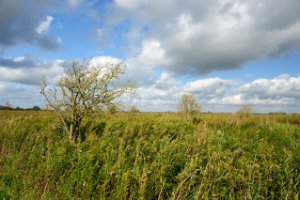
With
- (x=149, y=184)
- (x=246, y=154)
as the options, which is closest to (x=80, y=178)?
(x=149, y=184)

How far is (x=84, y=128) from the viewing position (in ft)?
36.1

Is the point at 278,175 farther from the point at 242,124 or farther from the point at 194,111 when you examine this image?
the point at 194,111

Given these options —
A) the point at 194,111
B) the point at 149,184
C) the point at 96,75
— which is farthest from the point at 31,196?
the point at 194,111

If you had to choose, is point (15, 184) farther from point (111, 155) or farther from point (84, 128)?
point (84, 128)

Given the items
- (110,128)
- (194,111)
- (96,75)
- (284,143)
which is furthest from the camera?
(194,111)

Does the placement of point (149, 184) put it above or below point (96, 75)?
below

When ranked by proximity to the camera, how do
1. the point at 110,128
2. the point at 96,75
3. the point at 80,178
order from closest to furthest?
the point at 80,178, the point at 96,75, the point at 110,128

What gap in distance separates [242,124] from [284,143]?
517 inches

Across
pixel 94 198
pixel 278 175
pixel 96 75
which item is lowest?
pixel 94 198

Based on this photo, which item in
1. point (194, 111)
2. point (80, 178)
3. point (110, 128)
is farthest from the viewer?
point (194, 111)

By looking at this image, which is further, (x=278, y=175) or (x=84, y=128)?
(x=84, y=128)

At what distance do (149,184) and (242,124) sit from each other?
1659 centimetres

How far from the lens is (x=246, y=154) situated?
5.86 m

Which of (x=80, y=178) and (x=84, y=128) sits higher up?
(x=84, y=128)
